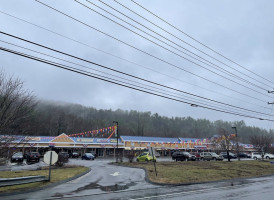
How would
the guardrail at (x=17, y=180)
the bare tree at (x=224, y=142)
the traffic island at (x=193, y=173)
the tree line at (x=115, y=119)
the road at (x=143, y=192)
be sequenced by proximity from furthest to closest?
the tree line at (x=115, y=119)
the bare tree at (x=224, y=142)
the traffic island at (x=193, y=173)
the guardrail at (x=17, y=180)
the road at (x=143, y=192)

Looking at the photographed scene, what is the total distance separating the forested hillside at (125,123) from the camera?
107750 mm

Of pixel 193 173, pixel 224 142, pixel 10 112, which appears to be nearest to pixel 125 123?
pixel 224 142

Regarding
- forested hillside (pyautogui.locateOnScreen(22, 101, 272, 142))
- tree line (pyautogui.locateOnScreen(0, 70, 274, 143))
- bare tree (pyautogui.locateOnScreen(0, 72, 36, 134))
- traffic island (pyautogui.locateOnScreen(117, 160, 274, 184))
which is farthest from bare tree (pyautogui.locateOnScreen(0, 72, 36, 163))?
forested hillside (pyautogui.locateOnScreen(22, 101, 272, 142))

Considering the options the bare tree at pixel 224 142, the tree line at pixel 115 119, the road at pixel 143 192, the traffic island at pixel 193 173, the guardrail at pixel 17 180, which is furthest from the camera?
the tree line at pixel 115 119

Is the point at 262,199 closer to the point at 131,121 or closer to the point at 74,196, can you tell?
the point at 74,196

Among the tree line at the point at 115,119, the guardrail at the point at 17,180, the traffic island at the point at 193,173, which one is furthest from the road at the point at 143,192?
the tree line at the point at 115,119

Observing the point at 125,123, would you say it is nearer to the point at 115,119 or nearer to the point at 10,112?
the point at 115,119

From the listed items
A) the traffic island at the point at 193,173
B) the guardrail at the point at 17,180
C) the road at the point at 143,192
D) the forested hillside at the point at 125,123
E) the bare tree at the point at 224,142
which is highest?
the forested hillside at the point at 125,123

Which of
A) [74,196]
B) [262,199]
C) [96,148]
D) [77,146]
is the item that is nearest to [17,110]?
[74,196]

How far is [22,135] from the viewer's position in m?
17.3

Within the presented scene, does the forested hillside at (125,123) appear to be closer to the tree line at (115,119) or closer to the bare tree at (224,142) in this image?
the tree line at (115,119)

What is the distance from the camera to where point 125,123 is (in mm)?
141250

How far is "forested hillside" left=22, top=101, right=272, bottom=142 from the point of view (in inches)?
4242

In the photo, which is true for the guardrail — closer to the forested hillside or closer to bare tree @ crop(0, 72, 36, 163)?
bare tree @ crop(0, 72, 36, 163)
